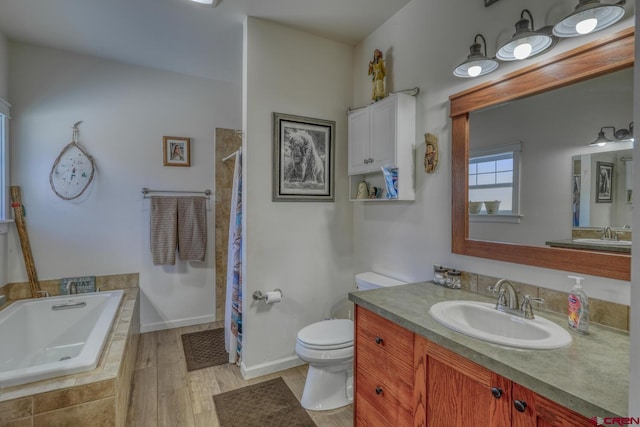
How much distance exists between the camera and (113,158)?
2.91 meters

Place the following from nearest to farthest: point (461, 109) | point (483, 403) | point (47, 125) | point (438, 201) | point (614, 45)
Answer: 1. point (483, 403)
2. point (614, 45)
3. point (461, 109)
4. point (438, 201)
5. point (47, 125)

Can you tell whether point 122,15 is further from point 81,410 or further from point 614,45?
point 614,45

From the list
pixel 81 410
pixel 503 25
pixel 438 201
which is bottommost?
pixel 81 410

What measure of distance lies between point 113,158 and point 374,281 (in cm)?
268

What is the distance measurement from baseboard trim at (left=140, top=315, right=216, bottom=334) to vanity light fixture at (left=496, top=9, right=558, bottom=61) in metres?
3.41

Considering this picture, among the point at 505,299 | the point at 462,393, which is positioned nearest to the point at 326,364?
the point at 462,393

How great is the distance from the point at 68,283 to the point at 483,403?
3.30 metres

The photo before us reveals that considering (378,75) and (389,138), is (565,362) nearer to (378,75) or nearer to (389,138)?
(389,138)

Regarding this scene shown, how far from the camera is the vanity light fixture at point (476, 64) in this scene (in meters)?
1.51

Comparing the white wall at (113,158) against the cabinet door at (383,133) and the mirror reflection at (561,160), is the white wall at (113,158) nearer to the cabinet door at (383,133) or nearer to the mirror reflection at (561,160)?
the cabinet door at (383,133)

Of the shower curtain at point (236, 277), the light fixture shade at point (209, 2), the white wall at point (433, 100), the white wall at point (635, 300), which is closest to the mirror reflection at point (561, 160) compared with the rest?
the white wall at point (433, 100)

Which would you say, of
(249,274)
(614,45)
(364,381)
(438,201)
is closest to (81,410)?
(249,274)

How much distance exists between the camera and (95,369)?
1.57m

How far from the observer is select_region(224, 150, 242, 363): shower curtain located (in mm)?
2430
